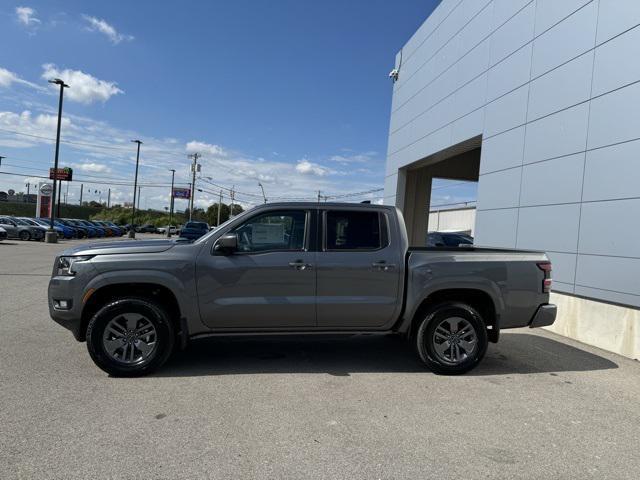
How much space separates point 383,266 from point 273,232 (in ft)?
4.32

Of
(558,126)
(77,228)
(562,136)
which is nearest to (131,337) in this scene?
(562,136)

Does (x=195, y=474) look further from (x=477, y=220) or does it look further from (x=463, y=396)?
(x=477, y=220)

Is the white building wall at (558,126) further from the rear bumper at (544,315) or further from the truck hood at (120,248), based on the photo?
the truck hood at (120,248)

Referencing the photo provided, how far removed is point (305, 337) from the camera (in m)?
5.51

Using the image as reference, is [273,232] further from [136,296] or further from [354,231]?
[136,296]

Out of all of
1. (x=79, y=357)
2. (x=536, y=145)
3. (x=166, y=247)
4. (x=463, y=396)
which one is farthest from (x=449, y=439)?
(x=536, y=145)

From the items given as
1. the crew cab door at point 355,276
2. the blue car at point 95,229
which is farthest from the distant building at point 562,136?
the blue car at point 95,229

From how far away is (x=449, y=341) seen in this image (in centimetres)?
559

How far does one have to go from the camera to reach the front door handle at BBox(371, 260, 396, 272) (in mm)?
5465

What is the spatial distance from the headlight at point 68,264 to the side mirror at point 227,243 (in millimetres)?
1358

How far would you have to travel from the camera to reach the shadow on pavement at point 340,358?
5.54 metres

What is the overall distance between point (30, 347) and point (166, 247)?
244 centimetres

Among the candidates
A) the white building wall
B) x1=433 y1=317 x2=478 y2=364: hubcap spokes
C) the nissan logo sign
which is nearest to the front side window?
x1=433 y1=317 x2=478 y2=364: hubcap spokes

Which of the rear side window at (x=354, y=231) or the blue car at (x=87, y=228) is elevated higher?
the rear side window at (x=354, y=231)
